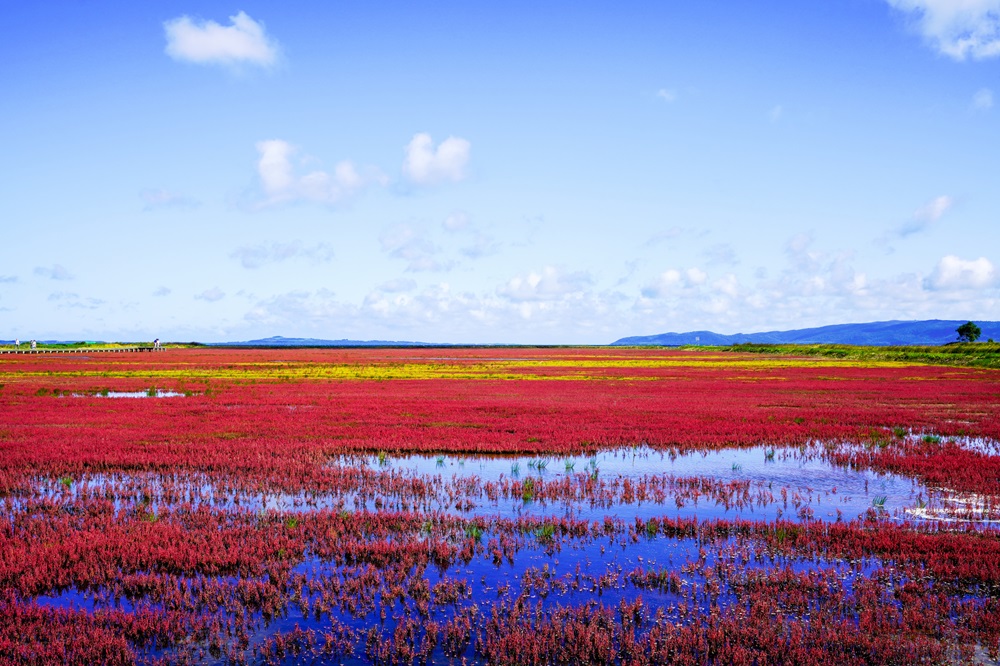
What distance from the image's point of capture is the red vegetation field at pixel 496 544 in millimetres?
8102

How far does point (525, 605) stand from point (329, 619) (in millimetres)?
2680

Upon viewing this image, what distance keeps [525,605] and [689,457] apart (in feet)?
45.4

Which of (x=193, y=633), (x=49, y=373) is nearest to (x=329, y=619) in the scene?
(x=193, y=633)

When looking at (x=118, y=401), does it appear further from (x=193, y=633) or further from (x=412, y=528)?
(x=193, y=633)

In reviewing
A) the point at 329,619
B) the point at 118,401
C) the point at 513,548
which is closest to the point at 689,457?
the point at 513,548

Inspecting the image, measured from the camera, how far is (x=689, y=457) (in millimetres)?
21547

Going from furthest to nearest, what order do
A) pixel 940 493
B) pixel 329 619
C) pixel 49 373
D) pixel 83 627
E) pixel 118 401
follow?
pixel 49 373, pixel 118 401, pixel 940 493, pixel 329 619, pixel 83 627

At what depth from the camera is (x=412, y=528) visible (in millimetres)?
12945

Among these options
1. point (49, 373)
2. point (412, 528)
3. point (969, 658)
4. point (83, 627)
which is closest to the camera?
point (969, 658)

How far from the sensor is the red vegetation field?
8102 mm

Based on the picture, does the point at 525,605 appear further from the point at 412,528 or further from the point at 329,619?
the point at 412,528

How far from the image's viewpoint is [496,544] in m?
11.8

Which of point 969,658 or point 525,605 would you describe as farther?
point 525,605

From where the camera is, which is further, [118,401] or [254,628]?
[118,401]
